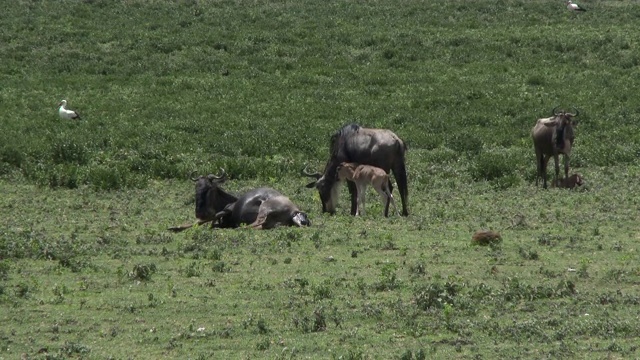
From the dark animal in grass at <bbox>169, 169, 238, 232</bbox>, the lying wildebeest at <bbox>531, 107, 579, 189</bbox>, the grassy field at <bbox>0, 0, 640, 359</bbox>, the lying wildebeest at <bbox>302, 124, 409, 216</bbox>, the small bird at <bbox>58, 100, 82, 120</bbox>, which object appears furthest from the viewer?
the small bird at <bbox>58, 100, 82, 120</bbox>

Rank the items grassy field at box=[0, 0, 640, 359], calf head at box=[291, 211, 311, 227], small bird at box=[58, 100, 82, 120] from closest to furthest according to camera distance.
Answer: grassy field at box=[0, 0, 640, 359]
calf head at box=[291, 211, 311, 227]
small bird at box=[58, 100, 82, 120]

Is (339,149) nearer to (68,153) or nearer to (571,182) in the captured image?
(571,182)

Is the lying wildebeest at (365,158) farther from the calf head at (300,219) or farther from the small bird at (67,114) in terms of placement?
the small bird at (67,114)

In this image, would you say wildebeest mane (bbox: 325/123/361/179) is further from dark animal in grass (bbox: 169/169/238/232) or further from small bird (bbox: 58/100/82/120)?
small bird (bbox: 58/100/82/120)

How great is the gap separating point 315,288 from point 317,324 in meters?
1.52

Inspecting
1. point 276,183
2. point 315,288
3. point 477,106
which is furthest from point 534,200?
point 477,106

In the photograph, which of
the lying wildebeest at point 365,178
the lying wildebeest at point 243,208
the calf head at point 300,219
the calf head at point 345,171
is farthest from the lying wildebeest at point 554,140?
the lying wildebeest at point 243,208

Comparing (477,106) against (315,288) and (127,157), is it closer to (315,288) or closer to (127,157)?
(127,157)

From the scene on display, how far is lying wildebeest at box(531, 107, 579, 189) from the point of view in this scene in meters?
22.0

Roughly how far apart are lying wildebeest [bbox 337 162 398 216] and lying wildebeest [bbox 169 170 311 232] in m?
1.13

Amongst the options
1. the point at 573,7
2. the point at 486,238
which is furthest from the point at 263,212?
the point at 573,7

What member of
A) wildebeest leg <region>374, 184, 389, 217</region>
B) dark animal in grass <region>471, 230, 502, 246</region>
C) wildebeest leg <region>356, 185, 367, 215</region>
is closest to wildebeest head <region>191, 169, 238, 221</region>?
wildebeest leg <region>356, 185, 367, 215</region>

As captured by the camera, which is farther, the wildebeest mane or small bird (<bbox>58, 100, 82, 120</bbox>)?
small bird (<bbox>58, 100, 82, 120</bbox>)

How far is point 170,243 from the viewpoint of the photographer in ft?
53.0
